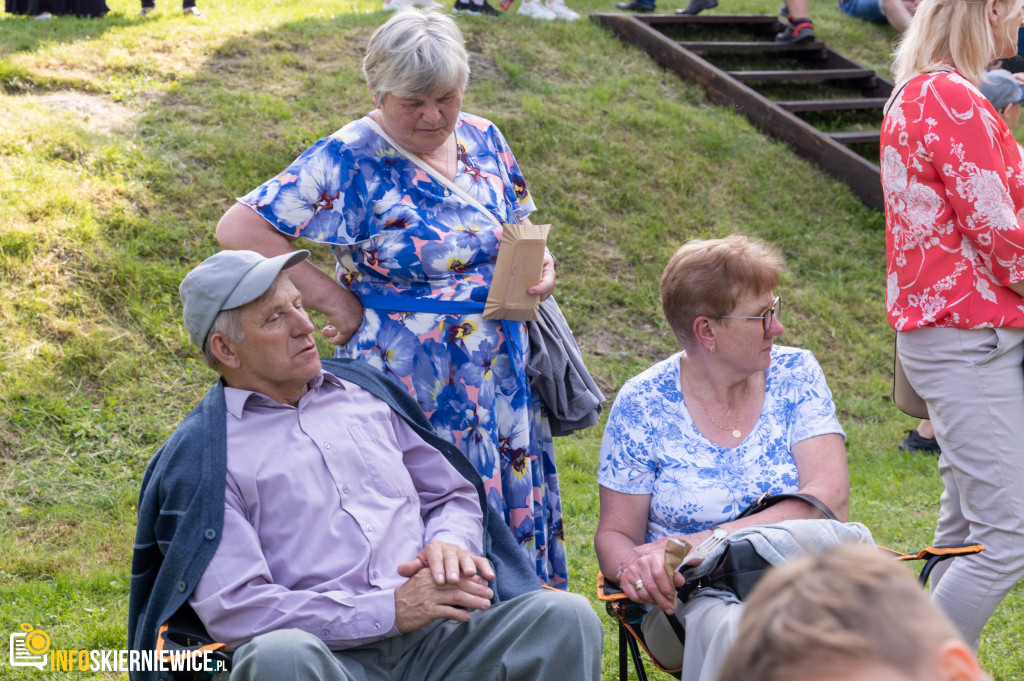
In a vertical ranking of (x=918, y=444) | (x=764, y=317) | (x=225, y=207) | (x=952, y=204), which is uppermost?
(x=952, y=204)

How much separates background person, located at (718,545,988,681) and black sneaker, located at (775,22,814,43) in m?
9.73

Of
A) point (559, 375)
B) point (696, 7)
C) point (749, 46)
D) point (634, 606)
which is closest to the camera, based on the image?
point (634, 606)

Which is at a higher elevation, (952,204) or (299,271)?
(952,204)

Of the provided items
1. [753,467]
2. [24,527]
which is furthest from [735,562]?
[24,527]

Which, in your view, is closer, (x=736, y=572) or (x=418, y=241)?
(x=736, y=572)

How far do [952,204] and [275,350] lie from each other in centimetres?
216

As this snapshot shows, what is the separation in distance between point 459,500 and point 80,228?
3.77m

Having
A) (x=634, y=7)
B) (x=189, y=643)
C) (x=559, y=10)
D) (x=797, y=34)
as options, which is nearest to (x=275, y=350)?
(x=189, y=643)

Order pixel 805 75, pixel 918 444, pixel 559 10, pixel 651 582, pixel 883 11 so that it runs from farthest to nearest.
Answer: pixel 883 11 → pixel 559 10 → pixel 805 75 → pixel 918 444 → pixel 651 582

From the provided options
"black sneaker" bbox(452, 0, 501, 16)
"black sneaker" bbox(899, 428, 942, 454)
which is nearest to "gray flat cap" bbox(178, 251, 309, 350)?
"black sneaker" bbox(899, 428, 942, 454)

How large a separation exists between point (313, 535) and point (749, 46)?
8441 mm

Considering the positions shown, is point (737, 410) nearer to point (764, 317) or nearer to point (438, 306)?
point (764, 317)

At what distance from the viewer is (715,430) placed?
286 cm

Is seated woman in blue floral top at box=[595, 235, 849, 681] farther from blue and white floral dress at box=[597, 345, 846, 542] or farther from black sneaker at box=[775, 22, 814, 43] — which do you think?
black sneaker at box=[775, 22, 814, 43]
